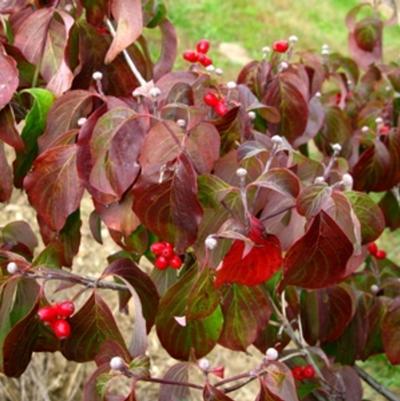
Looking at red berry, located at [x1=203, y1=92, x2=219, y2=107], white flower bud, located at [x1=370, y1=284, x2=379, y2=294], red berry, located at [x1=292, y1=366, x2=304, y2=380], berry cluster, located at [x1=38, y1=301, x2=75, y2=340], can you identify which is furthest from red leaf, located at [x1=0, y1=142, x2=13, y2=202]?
white flower bud, located at [x1=370, y1=284, x2=379, y2=294]

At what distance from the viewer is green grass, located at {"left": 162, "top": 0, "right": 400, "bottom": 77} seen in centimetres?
484

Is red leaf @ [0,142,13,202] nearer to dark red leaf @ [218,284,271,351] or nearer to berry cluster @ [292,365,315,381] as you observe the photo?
dark red leaf @ [218,284,271,351]

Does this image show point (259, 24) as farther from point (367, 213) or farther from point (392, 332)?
point (367, 213)

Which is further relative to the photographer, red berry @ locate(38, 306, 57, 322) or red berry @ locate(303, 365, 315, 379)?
red berry @ locate(303, 365, 315, 379)

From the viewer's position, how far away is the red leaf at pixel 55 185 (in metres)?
1.08

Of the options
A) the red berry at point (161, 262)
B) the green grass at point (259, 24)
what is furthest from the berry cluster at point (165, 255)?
the green grass at point (259, 24)

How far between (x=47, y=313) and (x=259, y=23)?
168 inches

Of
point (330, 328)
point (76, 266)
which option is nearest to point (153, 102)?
point (330, 328)

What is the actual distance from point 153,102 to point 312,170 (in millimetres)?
307

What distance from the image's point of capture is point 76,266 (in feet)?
9.51

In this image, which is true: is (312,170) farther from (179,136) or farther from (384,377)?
(384,377)

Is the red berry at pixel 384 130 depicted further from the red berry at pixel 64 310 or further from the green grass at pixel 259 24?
the green grass at pixel 259 24

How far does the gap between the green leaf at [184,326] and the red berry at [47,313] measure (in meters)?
0.15

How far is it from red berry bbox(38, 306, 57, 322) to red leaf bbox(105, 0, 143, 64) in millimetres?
354
